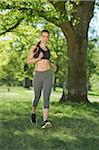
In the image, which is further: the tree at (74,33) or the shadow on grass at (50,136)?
the tree at (74,33)

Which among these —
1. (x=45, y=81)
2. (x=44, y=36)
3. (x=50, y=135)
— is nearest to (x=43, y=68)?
(x=45, y=81)

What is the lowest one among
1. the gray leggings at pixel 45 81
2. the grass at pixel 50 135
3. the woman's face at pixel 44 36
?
the grass at pixel 50 135

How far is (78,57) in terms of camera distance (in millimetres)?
17688

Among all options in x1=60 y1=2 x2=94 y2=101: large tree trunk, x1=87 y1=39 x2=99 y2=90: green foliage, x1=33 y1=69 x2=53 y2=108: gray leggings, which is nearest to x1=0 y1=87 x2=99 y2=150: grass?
x1=33 y1=69 x2=53 y2=108: gray leggings

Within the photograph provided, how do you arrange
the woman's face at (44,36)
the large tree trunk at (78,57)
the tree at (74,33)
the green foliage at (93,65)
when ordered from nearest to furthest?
the woman's face at (44,36)
the tree at (74,33)
the large tree trunk at (78,57)
the green foliage at (93,65)

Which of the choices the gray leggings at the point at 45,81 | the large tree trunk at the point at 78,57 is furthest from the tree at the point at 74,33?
the gray leggings at the point at 45,81

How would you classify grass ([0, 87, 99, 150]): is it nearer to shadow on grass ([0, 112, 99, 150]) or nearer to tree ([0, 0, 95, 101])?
shadow on grass ([0, 112, 99, 150])

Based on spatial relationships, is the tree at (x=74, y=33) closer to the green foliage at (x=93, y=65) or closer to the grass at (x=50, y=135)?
the grass at (x=50, y=135)

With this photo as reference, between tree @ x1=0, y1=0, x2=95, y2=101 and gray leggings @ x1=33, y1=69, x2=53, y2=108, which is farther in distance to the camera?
tree @ x1=0, y1=0, x2=95, y2=101

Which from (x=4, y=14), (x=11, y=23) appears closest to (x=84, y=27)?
(x=4, y=14)

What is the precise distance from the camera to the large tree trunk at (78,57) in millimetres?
17469

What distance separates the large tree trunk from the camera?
1747 centimetres

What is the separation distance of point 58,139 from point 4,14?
15.3 meters

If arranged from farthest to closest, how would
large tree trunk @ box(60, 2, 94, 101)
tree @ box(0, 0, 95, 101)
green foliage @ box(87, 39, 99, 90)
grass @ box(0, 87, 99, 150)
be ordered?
green foliage @ box(87, 39, 99, 90)
large tree trunk @ box(60, 2, 94, 101)
tree @ box(0, 0, 95, 101)
grass @ box(0, 87, 99, 150)
